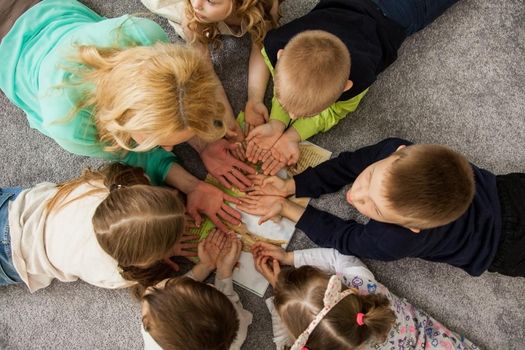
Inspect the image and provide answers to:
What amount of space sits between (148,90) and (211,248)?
49 cm

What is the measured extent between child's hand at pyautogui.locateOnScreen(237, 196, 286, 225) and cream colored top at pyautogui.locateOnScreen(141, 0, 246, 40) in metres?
0.41

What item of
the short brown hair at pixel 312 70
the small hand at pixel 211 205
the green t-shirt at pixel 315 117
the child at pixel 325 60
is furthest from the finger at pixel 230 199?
the short brown hair at pixel 312 70

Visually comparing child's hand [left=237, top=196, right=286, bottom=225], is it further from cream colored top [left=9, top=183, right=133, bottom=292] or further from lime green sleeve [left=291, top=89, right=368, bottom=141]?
cream colored top [left=9, top=183, right=133, bottom=292]

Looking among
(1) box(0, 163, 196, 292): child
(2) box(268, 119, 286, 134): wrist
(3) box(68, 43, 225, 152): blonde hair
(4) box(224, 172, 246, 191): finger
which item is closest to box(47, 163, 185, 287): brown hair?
(1) box(0, 163, 196, 292): child

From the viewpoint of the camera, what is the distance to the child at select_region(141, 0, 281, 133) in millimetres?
932

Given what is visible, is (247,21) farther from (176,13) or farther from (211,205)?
(211,205)

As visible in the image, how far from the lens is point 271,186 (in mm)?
1096

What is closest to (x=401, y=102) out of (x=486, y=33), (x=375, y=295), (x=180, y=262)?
(x=486, y=33)

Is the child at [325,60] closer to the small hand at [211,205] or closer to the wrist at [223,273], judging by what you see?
the small hand at [211,205]

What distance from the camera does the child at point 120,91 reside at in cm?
75

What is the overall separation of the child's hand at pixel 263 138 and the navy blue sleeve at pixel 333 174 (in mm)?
105

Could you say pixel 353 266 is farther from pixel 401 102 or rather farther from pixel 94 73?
pixel 94 73

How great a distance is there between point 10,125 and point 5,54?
28 cm

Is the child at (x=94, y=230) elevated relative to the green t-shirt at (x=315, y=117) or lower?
lower
